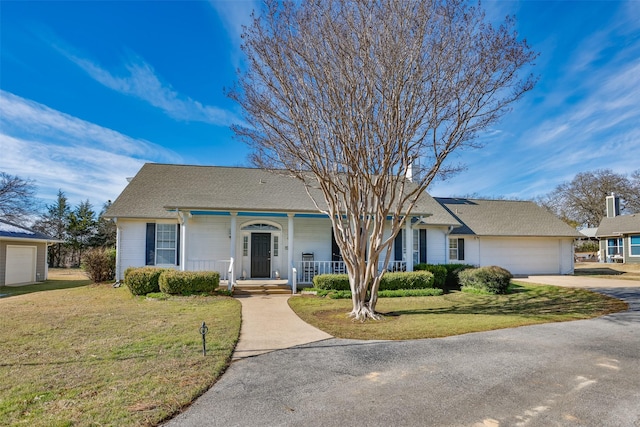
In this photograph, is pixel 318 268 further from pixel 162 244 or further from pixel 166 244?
pixel 162 244

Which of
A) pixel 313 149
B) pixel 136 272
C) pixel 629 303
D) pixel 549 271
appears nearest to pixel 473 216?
pixel 549 271

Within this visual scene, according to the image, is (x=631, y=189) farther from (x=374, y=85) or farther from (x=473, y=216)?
(x=374, y=85)

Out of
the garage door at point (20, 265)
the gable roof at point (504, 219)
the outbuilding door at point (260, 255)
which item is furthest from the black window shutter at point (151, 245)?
the gable roof at point (504, 219)

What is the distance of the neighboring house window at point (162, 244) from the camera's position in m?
15.2

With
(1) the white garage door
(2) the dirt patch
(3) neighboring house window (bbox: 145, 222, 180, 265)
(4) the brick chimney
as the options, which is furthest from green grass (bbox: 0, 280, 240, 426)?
(4) the brick chimney

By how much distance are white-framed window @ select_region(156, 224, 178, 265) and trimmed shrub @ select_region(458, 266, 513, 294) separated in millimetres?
11778

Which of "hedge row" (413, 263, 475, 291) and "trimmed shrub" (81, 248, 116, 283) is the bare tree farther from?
"trimmed shrub" (81, 248, 116, 283)

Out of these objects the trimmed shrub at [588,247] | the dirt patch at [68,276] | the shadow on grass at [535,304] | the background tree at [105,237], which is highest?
the background tree at [105,237]

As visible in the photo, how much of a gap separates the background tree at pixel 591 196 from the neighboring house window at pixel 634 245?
1425 centimetres

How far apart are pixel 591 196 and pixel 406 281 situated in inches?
1640

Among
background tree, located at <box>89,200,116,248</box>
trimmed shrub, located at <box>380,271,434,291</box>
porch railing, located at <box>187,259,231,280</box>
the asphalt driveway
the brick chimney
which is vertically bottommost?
the asphalt driveway

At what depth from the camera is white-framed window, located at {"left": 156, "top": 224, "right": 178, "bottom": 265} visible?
1530 cm

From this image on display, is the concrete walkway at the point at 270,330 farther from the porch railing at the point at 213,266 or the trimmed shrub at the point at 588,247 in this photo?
the trimmed shrub at the point at 588,247

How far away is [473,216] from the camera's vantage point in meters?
21.2
